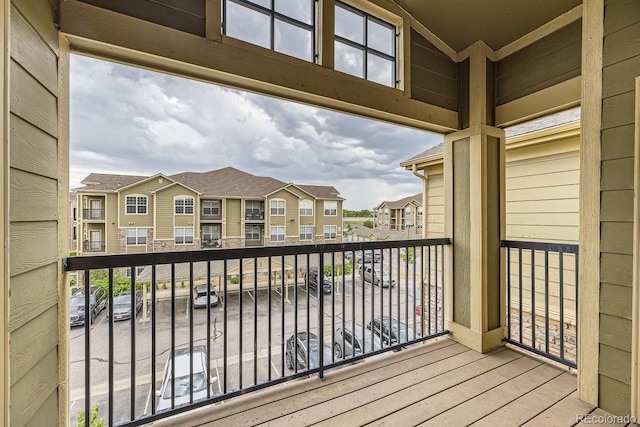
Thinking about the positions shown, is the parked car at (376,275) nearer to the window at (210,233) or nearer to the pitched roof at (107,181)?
the window at (210,233)

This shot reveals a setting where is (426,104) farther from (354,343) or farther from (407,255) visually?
(354,343)

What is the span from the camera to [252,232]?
205cm

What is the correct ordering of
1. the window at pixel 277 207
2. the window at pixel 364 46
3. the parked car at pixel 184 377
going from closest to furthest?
the window at pixel 364 46
the window at pixel 277 207
the parked car at pixel 184 377

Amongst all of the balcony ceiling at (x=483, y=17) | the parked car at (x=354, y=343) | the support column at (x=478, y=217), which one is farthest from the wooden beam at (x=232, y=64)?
the parked car at (x=354, y=343)

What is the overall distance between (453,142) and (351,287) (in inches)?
63.9

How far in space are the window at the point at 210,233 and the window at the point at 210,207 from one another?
152 mm

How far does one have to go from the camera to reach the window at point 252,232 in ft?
6.69

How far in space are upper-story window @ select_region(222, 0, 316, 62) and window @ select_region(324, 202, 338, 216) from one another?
1139mm

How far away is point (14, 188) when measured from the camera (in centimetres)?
88

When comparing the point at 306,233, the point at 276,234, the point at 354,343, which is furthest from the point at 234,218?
the point at 354,343

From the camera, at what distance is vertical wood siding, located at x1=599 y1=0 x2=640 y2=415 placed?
1.46 meters

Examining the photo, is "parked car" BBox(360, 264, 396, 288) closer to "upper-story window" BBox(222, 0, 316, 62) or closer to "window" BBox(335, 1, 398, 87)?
"window" BBox(335, 1, 398, 87)

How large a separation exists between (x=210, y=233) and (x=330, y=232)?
0.85 m

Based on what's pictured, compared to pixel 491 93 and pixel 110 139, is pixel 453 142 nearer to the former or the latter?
pixel 491 93
